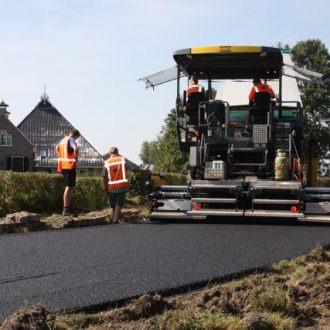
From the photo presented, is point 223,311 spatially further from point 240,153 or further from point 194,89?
point 194,89

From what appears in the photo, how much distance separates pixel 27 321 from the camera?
3576mm

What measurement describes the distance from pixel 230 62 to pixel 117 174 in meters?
2.74

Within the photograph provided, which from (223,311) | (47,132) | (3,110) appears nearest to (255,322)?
(223,311)

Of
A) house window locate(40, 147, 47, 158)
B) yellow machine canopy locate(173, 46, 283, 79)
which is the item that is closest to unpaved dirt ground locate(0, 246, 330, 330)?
yellow machine canopy locate(173, 46, 283, 79)

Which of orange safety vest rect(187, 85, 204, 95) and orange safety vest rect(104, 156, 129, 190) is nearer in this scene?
orange safety vest rect(104, 156, 129, 190)

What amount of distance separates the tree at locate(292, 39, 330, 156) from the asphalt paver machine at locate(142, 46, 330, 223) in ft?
105

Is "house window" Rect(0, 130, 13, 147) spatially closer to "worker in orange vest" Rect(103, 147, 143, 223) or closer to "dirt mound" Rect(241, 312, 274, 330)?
"worker in orange vest" Rect(103, 147, 143, 223)

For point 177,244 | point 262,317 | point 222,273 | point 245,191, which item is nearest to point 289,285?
point 222,273

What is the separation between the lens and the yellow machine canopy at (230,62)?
423 inches

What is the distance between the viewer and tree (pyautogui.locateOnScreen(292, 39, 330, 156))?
4388cm

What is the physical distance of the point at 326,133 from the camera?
44125mm

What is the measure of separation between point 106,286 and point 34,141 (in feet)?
183

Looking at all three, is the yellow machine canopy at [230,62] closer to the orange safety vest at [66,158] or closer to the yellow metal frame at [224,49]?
the yellow metal frame at [224,49]

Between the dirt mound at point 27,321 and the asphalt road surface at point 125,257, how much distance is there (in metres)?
0.46
